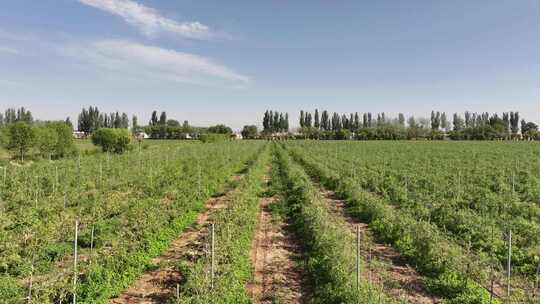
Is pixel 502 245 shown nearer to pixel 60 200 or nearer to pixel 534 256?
pixel 534 256

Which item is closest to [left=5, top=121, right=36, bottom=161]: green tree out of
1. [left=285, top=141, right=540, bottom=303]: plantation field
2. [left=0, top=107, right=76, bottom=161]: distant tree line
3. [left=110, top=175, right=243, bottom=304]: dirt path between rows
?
[left=0, top=107, right=76, bottom=161]: distant tree line

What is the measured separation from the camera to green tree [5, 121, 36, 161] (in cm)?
3269

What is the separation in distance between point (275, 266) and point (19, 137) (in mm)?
33855

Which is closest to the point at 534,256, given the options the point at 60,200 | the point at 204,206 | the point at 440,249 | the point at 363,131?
the point at 440,249

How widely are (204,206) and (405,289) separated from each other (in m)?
8.71

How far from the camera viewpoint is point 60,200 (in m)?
13.4

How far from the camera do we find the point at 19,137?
32844 mm

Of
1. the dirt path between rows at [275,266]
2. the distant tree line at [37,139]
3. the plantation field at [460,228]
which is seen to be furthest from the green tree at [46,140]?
the dirt path between rows at [275,266]

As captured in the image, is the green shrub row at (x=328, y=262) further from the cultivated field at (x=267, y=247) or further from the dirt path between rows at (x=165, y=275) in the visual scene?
the dirt path between rows at (x=165, y=275)

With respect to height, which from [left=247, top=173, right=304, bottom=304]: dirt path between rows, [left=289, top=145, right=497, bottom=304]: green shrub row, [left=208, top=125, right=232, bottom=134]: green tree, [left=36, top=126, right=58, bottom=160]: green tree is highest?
[left=208, top=125, right=232, bottom=134]: green tree

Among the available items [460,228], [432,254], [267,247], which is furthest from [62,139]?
[432,254]

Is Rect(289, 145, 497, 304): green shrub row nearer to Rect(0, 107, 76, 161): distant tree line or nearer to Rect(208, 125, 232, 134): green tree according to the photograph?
Rect(0, 107, 76, 161): distant tree line

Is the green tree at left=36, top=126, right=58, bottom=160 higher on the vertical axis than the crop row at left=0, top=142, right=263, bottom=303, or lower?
higher

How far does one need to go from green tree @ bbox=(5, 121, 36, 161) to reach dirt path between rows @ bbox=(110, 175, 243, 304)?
29.9 meters
